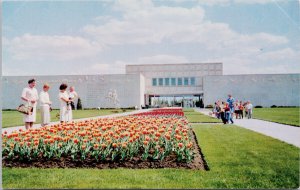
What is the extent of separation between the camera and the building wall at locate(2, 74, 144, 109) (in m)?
64.9

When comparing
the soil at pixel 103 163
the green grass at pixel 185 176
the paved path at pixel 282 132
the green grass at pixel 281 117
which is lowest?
the green grass at pixel 185 176

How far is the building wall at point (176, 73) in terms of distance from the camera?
237 ft

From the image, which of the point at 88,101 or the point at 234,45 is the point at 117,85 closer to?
the point at 88,101

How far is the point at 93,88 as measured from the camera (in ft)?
216

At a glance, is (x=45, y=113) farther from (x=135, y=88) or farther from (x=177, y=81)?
(x=177, y=81)

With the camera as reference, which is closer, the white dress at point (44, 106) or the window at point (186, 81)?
the white dress at point (44, 106)

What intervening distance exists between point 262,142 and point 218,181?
4.75m

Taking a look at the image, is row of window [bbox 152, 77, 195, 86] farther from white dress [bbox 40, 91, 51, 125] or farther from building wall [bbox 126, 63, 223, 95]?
white dress [bbox 40, 91, 51, 125]

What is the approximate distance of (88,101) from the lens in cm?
6588

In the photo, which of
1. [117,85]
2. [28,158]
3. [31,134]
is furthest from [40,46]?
[117,85]

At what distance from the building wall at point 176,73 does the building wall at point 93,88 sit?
881 cm

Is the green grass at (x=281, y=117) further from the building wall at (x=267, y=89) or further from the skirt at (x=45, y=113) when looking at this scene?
the building wall at (x=267, y=89)

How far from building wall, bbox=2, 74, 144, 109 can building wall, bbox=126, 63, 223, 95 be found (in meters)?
8.81

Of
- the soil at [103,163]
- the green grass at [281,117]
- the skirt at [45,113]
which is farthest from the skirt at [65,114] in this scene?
the green grass at [281,117]
